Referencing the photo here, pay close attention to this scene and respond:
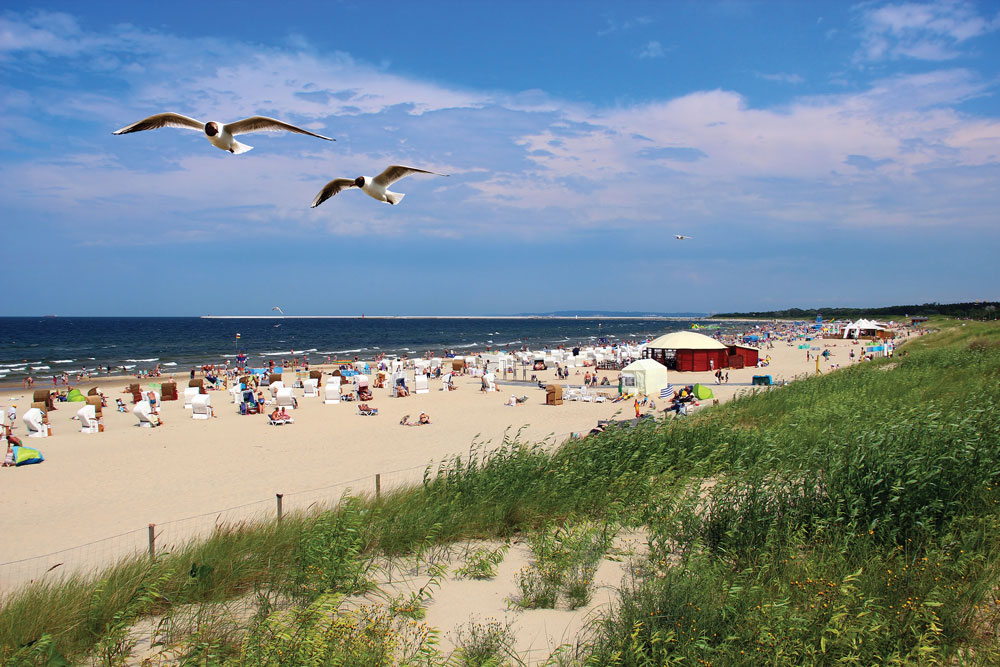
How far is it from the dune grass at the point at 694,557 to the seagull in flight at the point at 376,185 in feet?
10.2

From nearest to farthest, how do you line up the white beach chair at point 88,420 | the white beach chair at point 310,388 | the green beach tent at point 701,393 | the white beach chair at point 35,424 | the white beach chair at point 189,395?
the white beach chair at point 35,424
the white beach chair at point 88,420
the green beach tent at point 701,393
the white beach chair at point 189,395
the white beach chair at point 310,388

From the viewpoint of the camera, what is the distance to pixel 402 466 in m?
13.3

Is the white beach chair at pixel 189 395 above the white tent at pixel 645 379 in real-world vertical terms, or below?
below

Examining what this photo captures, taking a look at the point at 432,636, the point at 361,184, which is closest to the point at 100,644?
the point at 432,636

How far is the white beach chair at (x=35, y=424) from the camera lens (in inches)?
679

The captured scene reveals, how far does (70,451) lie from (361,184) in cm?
1497

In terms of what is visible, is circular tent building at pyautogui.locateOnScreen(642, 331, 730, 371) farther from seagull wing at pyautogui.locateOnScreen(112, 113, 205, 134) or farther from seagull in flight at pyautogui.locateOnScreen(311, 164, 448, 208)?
seagull wing at pyautogui.locateOnScreen(112, 113, 205, 134)

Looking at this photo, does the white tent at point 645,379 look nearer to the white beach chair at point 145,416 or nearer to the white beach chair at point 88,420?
the white beach chair at point 145,416

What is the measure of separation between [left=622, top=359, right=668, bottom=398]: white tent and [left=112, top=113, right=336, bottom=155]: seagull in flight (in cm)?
2042

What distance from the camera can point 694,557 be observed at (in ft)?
16.8

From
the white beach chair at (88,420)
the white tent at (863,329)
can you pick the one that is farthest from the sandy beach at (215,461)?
the white tent at (863,329)

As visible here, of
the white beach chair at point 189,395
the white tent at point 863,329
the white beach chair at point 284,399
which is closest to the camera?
the white beach chair at point 284,399

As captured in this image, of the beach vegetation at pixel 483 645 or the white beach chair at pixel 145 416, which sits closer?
the beach vegetation at pixel 483 645

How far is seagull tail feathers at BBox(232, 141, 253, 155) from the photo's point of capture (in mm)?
4344
